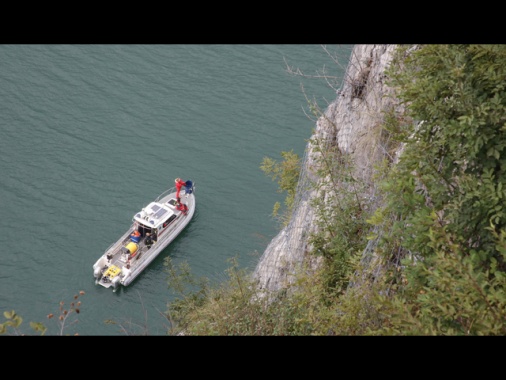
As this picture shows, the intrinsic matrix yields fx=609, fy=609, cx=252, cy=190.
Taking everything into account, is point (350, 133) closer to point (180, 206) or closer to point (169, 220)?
point (169, 220)

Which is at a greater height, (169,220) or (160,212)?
(160,212)

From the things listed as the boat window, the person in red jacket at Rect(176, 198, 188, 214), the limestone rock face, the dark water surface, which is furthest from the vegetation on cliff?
the person in red jacket at Rect(176, 198, 188, 214)

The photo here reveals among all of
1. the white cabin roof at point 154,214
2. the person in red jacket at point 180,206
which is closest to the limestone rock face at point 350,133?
the white cabin roof at point 154,214

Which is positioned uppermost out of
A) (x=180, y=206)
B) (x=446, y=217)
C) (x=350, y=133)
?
(x=446, y=217)

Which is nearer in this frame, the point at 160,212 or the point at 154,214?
the point at 154,214

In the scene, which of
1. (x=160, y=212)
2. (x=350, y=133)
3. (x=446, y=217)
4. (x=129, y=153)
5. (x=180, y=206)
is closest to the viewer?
(x=446, y=217)

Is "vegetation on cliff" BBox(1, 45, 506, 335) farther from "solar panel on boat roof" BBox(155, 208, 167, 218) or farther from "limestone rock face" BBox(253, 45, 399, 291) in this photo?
"solar panel on boat roof" BBox(155, 208, 167, 218)

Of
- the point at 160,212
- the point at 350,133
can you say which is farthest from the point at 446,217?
the point at 160,212

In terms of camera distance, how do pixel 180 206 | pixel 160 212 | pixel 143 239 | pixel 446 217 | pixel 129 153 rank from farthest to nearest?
pixel 129 153 → pixel 180 206 → pixel 160 212 → pixel 143 239 → pixel 446 217
